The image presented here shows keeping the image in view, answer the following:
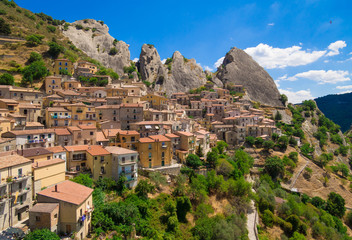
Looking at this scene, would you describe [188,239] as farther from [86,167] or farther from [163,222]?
[86,167]

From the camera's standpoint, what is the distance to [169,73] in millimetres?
101125

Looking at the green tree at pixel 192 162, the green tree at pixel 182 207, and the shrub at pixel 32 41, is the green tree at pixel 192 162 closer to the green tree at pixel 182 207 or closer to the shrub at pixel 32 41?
the green tree at pixel 182 207

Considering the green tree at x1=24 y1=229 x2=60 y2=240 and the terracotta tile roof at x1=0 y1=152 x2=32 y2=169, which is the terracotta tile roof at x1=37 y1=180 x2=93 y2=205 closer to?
the green tree at x1=24 y1=229 x2=60 y2=240

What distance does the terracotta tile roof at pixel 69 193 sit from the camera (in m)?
18.7

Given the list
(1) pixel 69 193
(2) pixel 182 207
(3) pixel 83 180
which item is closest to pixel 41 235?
(1) pixel 69 193

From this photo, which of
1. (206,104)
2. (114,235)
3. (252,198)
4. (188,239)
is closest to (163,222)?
(188,239)

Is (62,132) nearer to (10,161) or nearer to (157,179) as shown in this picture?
(10,161)

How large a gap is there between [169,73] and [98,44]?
1463 inches

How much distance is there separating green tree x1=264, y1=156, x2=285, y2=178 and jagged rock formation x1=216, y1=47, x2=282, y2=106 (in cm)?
5470

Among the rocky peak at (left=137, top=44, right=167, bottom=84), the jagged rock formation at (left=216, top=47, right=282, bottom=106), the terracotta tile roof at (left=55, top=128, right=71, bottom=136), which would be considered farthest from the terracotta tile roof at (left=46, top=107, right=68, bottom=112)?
the jagged rock formation at (left=216, top=47, right=282, bottom=106)

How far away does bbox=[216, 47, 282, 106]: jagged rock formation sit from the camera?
4008 inches

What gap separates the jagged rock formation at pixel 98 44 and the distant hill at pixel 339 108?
163582 millimetres

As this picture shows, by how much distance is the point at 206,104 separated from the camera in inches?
2867

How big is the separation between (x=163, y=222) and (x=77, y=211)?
12874 mm
